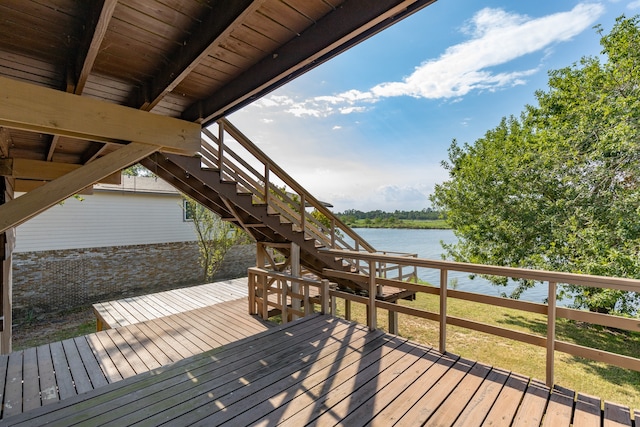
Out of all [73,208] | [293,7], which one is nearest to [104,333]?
[293,7]

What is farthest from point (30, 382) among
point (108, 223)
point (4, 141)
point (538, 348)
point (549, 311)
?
point (538, 348)

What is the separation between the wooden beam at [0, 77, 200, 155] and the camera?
162cm

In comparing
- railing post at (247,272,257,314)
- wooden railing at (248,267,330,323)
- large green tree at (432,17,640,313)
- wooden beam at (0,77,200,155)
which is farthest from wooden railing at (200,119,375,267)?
large green tree at (432,17,640,313)

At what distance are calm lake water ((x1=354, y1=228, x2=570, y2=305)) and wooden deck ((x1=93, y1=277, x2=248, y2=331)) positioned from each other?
16.7ft

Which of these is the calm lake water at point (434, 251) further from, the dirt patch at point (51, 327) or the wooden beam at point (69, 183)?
the dirt patch at point (51, 327)

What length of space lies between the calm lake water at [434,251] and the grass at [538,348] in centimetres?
99

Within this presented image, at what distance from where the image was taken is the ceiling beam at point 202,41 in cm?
140

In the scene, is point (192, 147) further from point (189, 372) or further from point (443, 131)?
point (443, 131)

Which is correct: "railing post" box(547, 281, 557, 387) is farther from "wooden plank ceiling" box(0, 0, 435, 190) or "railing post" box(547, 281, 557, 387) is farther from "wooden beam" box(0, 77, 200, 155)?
"wooden beam" box(0, 77, 200, 155)

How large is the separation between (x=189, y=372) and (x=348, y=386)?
4.85 feet

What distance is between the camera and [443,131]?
1384cm

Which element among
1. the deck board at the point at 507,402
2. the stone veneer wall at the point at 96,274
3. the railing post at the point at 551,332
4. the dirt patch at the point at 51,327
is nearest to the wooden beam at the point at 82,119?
the deck board at the point at 507,402

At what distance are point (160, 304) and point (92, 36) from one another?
6.36 m

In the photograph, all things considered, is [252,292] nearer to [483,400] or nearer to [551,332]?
[483,400]
